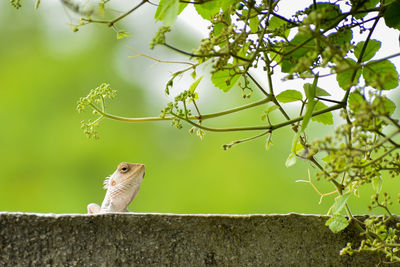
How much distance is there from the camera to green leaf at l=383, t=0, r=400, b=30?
0.68 metres

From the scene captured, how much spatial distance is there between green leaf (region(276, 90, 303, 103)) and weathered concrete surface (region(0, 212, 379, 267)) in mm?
193

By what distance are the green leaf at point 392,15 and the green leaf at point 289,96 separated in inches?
6.8

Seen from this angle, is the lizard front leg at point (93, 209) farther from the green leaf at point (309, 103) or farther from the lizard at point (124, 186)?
the green leaf at point (309, 103)

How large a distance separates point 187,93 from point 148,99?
12.3 ft

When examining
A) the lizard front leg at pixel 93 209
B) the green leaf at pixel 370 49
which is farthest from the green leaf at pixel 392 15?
the lizard front leg at pixel 93 209

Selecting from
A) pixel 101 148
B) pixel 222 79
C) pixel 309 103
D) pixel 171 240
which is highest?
pixel 101 148

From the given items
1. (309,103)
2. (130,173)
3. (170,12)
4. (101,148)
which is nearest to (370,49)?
(309,103)

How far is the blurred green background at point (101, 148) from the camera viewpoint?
406 centimetres

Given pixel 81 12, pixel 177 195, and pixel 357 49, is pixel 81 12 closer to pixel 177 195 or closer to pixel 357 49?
pixel 357 49

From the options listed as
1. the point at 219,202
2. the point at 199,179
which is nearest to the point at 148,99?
the point at 199,179

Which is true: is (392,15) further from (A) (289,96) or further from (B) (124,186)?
(B) (124,186)

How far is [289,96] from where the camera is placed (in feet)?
2.63

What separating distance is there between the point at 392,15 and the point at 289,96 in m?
0.20

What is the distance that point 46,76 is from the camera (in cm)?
481
